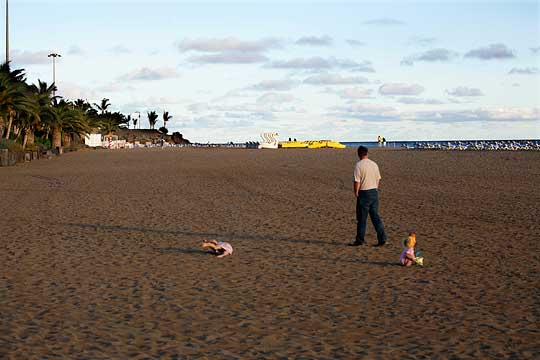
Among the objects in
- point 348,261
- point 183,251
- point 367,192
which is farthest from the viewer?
point 367,192

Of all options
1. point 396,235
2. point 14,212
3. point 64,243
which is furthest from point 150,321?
point 14,212

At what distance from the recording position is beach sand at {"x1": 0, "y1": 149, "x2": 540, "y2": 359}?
6566 mm

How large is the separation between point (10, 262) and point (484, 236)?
832 centimetres

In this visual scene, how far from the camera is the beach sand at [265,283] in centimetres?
657

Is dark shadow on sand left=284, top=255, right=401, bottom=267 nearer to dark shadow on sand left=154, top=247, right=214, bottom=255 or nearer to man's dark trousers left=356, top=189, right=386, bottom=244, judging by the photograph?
man's dark trousers left=356, top=189, right=386, bottom=244

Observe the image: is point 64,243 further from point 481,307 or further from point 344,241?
point 481,307

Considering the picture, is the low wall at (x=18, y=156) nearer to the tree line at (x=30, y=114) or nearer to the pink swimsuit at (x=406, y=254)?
the tree line at (x=30, y=114)

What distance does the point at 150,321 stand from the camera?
7391 mm

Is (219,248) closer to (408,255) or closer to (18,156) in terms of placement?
(408,255)

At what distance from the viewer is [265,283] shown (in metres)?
9.36

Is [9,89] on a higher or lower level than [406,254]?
higher

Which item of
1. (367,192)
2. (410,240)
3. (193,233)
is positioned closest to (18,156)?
(193,233)

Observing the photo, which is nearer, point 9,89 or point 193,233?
point 193,233

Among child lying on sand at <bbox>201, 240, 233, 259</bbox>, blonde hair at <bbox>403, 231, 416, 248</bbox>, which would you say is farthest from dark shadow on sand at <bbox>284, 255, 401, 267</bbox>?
child lying on sand at <bbox>201, 240, 233, 259</bbox>
